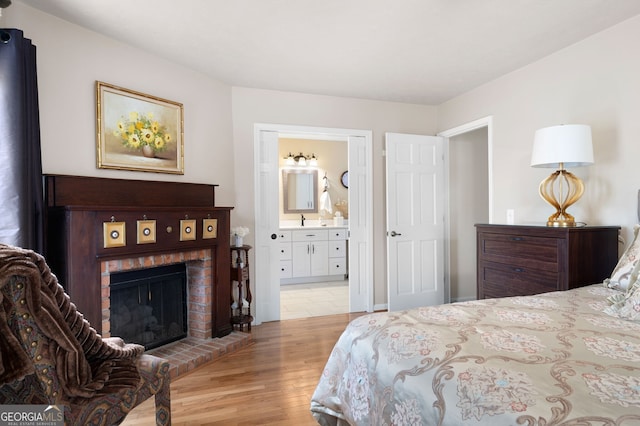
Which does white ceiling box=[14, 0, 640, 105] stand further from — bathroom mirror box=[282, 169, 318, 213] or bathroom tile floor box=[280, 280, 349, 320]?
bathroom mirror box=[282, 169, 318, 213]

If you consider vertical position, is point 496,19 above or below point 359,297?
above

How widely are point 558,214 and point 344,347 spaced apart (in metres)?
2.05

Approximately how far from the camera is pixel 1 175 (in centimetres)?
191

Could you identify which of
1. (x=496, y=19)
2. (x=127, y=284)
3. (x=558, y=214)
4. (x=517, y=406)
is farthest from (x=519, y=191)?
(x=127, y=284)

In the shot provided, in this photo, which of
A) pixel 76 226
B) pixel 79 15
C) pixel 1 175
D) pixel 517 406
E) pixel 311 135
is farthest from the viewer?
pixel 311 135

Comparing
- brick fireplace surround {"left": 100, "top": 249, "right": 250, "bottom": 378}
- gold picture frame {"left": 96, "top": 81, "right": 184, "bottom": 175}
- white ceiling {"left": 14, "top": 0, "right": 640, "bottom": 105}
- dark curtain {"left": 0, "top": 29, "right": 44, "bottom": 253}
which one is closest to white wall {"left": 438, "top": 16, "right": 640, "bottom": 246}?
white ceiling {"left": 14, "top": 0, "right": 640, "bottom": 105}

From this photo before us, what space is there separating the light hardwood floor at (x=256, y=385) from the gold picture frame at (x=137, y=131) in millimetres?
1687

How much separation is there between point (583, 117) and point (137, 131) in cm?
348

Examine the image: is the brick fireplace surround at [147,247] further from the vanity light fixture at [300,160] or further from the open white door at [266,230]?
the vanity light fixture at [300,160]

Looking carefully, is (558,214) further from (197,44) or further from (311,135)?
(197,44)

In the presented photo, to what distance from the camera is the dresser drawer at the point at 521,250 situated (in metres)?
2.36

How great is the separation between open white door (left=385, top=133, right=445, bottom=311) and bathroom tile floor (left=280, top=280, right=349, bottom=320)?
76cm

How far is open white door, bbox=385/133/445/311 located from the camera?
160 inches

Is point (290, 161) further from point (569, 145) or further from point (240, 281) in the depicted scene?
point (569, 145)
